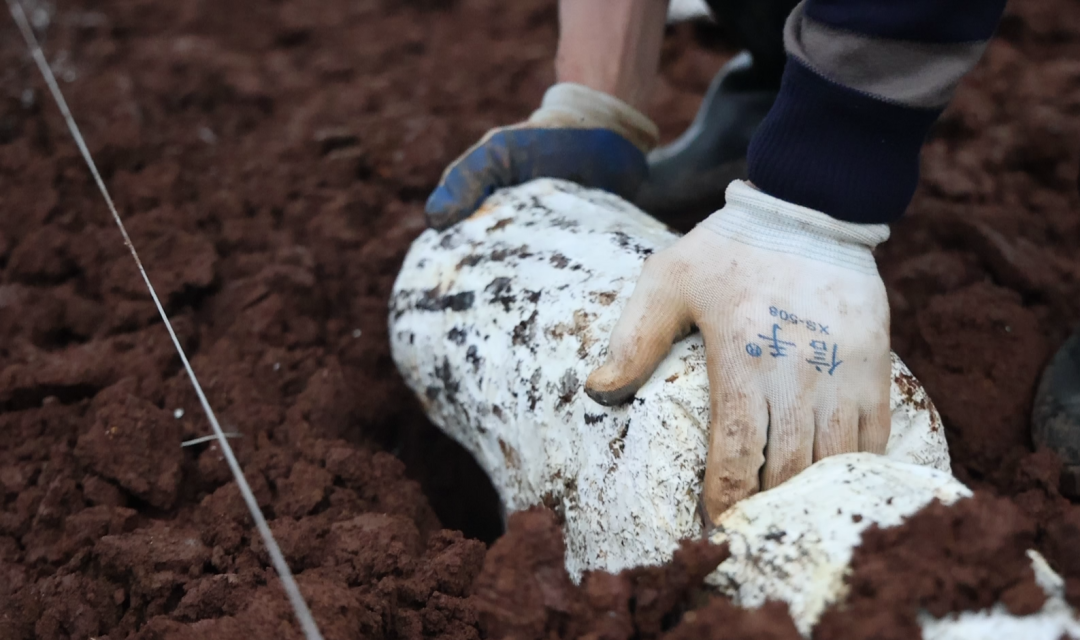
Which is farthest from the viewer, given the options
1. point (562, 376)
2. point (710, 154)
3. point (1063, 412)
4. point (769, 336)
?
point (710, 154)

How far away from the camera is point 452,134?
2143 mm

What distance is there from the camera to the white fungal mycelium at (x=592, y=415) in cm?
80

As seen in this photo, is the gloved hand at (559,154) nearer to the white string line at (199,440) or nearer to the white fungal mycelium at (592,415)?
the white fungal mycelium at (592,415)

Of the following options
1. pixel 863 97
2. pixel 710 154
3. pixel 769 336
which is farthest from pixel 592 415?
pixel 710 154

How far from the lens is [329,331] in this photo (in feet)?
5.38

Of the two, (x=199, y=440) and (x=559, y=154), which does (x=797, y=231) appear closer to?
(x=559, y=154)

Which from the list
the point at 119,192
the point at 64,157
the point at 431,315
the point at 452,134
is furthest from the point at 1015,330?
the point at 64,157

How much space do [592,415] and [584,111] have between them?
79 cm

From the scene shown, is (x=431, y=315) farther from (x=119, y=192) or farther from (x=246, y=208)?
(x=119, y=192)

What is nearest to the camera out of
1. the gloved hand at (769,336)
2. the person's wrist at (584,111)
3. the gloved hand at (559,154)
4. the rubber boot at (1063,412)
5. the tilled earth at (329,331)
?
the tilled earth at (329,331)

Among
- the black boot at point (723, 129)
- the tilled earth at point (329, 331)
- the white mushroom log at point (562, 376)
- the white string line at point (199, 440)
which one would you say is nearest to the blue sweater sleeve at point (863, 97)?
the white mushroom log at point (562, 376)

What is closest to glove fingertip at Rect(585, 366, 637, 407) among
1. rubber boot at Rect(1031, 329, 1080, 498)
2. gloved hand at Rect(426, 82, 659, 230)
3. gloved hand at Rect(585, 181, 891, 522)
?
gloved hand at Rect(585, 181, 891, 522)

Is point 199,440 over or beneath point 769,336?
beneath

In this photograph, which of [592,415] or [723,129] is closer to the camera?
[592,415]
